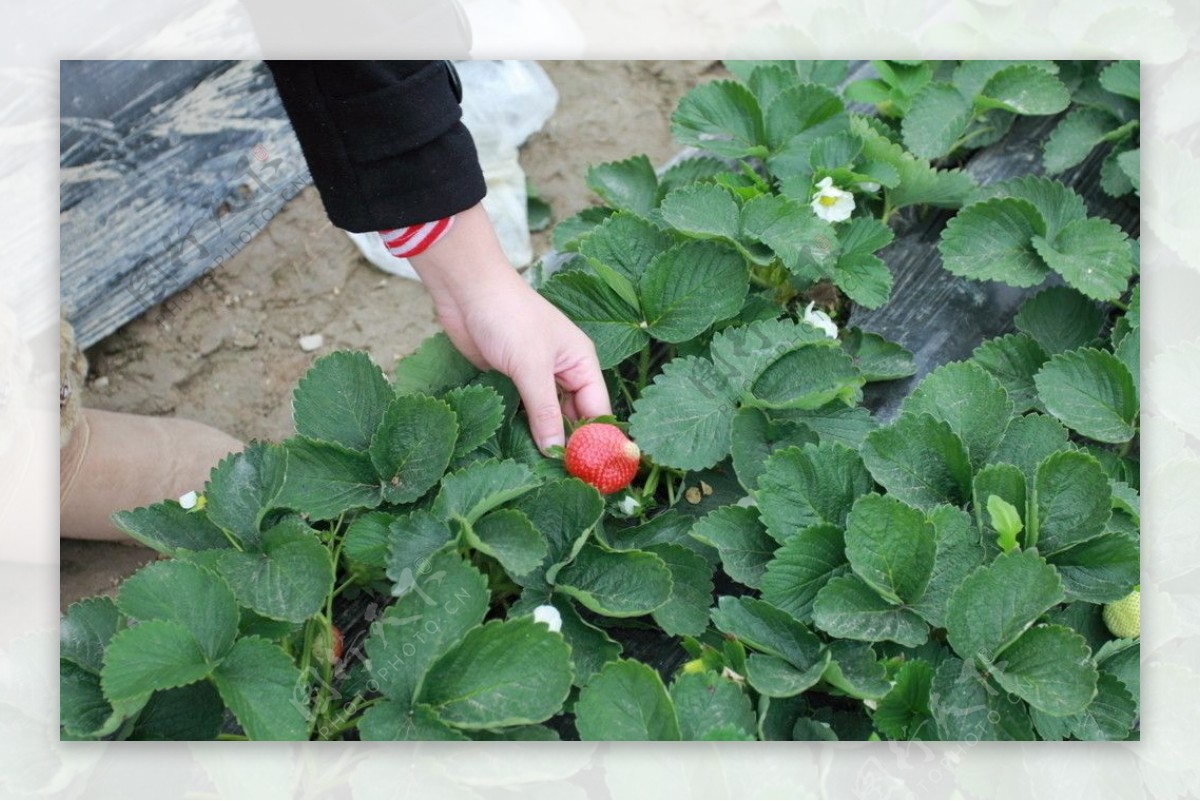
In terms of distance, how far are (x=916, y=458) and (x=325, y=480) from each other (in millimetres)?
444

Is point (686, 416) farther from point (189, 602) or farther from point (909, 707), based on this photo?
point (189, 602)

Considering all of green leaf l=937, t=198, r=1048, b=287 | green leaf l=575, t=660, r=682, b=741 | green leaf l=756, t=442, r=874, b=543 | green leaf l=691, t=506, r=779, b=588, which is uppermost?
green leaf l=937, t=198, r=1048, b=287

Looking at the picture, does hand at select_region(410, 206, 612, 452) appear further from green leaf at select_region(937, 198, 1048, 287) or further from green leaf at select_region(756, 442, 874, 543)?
green leaf at select_region(937, 198, 1048, 287)

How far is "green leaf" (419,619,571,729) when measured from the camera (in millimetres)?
740

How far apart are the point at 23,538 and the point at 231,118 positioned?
0.71 meters

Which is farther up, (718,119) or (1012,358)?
(718,119)

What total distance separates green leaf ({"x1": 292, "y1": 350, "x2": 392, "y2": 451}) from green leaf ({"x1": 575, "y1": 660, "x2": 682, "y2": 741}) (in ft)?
0.88

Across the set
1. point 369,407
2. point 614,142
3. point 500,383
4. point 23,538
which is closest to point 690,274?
point 500,383

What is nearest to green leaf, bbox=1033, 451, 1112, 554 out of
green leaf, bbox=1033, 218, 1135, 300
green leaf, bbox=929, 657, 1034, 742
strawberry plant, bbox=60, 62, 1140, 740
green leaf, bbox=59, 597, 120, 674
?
strawberry plant, bbox=60, 62, 1140, 740

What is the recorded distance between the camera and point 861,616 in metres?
0.80

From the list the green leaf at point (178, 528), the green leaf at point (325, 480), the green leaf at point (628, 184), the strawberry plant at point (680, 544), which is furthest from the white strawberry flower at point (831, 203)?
the green leaf at point (178, 528)

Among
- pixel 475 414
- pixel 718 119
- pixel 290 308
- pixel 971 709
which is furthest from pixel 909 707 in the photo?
pixel 290 308

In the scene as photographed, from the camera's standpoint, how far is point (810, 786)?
776 mm

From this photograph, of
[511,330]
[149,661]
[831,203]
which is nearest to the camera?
[149,661]
